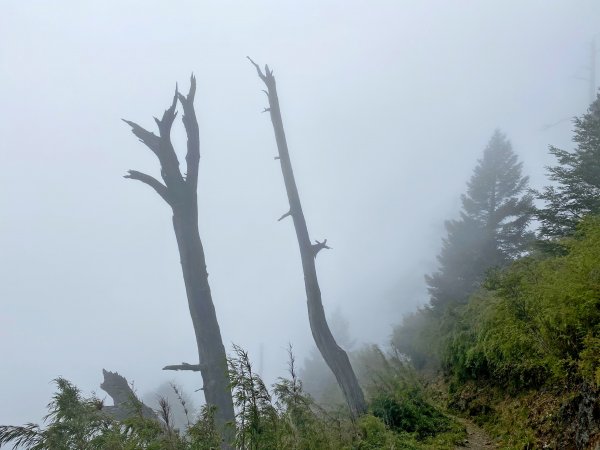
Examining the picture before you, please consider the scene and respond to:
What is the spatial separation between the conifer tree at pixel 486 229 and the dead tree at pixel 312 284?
28.4 feet

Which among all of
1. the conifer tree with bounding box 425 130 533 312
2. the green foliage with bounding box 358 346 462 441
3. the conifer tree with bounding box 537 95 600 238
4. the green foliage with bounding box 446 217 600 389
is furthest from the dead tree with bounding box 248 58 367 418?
the conifer tree with bounding box 425 130 533 312

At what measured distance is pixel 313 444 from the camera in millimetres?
4070

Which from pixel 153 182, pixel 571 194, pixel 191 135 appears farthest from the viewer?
pixel 571 194

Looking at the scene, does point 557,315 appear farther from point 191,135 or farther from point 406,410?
point 191,135

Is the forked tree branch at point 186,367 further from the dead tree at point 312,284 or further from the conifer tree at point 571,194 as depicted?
the conifer tree at point 571,194

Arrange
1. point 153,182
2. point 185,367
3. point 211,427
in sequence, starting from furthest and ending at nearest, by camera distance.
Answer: point 153,182 → point 185,367 → point 211,427

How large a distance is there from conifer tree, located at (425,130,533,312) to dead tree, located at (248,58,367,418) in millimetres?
8668

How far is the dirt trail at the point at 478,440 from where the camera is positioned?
6.96 metres

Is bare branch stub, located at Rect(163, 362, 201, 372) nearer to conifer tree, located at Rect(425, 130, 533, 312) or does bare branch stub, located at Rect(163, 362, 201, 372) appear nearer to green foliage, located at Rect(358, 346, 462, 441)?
green foliage, located at Rect(358, 346, 462, 441)

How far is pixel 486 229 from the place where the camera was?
20188mm

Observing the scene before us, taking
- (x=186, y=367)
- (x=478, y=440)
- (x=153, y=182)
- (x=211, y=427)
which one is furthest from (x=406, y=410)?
(x=153, y=182)

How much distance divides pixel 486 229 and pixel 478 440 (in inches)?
564

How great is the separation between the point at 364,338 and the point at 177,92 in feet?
230

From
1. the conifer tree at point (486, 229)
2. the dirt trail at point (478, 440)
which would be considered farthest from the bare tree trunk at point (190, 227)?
the conifer tree at point (486, 229)
